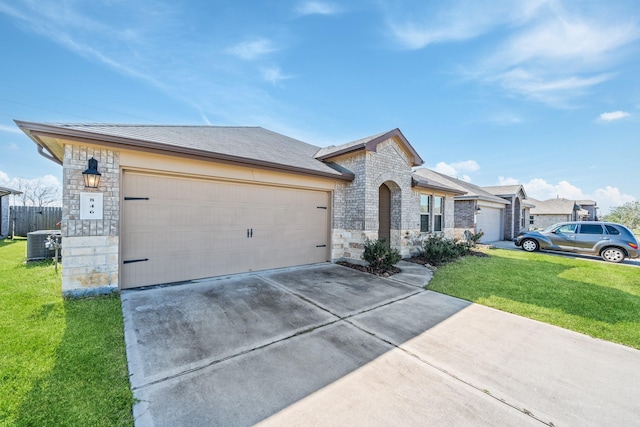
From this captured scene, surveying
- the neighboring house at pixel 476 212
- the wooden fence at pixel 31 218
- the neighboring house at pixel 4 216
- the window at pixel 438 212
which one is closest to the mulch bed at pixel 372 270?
the window at pixel 438 212

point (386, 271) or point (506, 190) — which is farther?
point (506, 190)

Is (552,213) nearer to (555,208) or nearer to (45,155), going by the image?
(555,208)

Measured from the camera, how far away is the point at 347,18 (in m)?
7.66

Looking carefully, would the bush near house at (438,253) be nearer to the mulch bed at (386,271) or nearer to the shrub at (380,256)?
the mulch bed at (386,271)

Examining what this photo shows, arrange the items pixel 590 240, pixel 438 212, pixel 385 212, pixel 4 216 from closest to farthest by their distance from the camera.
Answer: pixel 385 212
pixel 590 240
pixel 438 212
pixel 4 216

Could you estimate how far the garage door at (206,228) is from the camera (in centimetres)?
514

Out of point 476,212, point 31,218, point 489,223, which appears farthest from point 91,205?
point 489,223

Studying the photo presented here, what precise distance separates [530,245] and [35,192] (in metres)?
47.1

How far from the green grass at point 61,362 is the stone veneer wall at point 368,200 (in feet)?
20.1

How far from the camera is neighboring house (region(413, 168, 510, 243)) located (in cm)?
1457

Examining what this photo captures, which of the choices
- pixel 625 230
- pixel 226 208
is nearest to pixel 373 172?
pixel 226 208

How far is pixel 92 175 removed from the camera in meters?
4.48

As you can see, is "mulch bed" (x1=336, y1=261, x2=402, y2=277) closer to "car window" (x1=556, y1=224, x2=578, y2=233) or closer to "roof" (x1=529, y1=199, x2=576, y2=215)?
"car window" (x1=556, y1=224, x2=578, y2=233)

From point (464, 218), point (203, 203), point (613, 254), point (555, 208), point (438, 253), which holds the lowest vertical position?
point (613, 254)
